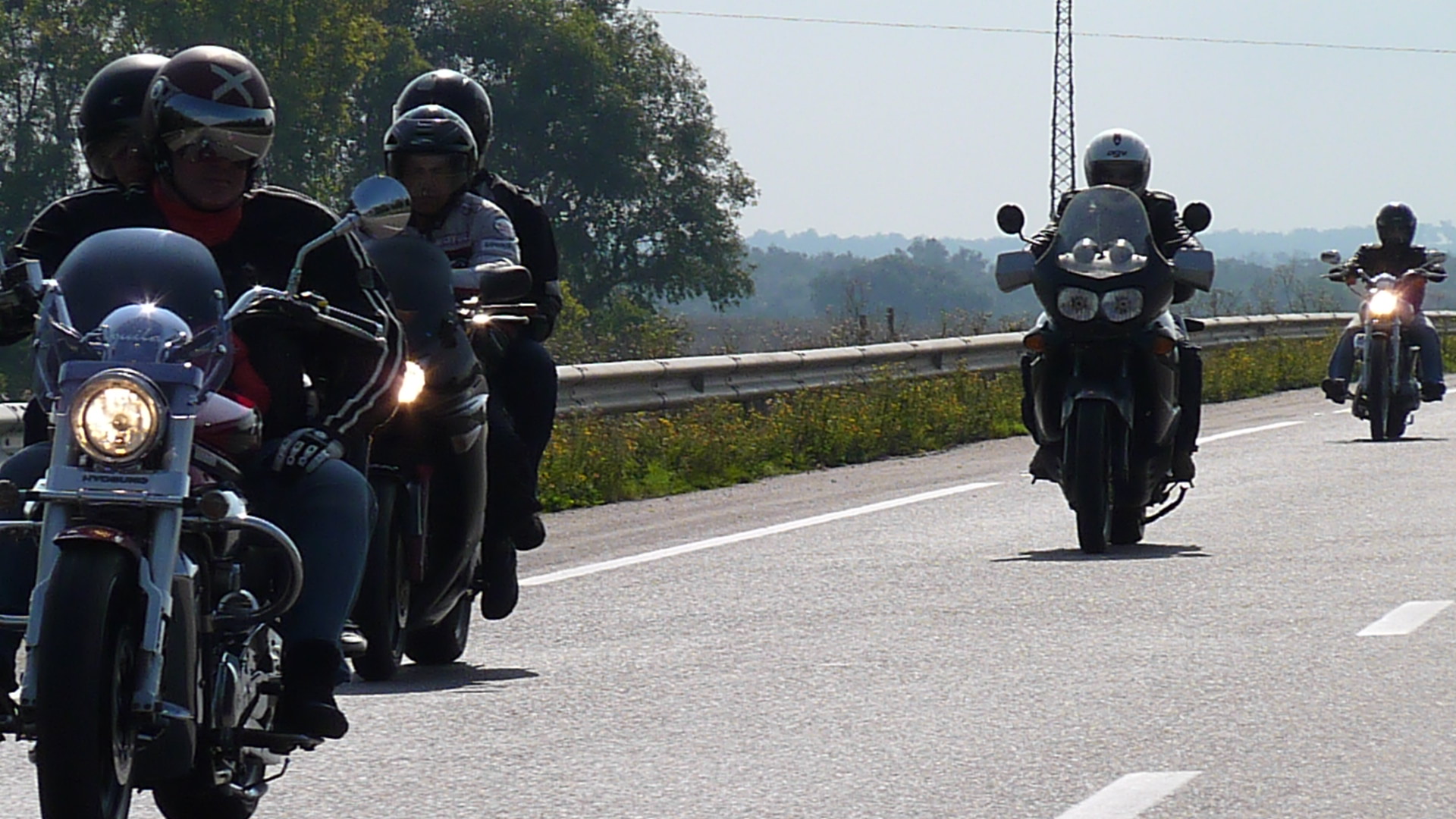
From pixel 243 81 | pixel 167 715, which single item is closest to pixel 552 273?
pixel 243 81

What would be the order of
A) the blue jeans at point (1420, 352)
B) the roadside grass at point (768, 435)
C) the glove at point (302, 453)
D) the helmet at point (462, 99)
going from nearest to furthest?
the glove at point (302, 453) < the helmet at point (462, 99) < the roadside grass at point (768, 435) < the blue jeans at point (1420, 352)

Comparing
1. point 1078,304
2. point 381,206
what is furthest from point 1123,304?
point 381,206

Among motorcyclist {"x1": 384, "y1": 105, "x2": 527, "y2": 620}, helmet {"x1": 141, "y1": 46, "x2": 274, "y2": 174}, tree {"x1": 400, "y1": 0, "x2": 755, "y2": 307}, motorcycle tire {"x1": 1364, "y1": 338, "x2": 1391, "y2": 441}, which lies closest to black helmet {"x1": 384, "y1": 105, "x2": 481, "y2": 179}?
motorcyclist {"x1": 384, "y1": 105, "x2": 527, "y2": 620}

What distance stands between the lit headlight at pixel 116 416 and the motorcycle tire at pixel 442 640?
3655 mm

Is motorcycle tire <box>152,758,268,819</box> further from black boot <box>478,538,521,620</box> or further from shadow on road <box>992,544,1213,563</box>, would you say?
shadow on road <box>992,544,1213,563</box>

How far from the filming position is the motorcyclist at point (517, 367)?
339 inches

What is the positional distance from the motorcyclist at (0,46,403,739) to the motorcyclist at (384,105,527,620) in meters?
2.55

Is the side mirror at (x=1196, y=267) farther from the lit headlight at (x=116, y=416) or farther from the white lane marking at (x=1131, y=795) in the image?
the lit headlight at (x=116, y=416)

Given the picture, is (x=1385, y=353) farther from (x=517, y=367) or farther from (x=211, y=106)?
(x=211, y=106)

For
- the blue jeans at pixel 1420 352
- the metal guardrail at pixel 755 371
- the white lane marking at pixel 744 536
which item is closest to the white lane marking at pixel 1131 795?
the white lane marking at pixel 744 536

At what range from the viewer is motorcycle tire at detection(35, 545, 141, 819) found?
4.61 m

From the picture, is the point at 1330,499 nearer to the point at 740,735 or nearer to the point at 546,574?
the point at 546,574

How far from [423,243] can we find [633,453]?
28.3 feet

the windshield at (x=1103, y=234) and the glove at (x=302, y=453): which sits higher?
the windshield at (x=1103, y=234)
